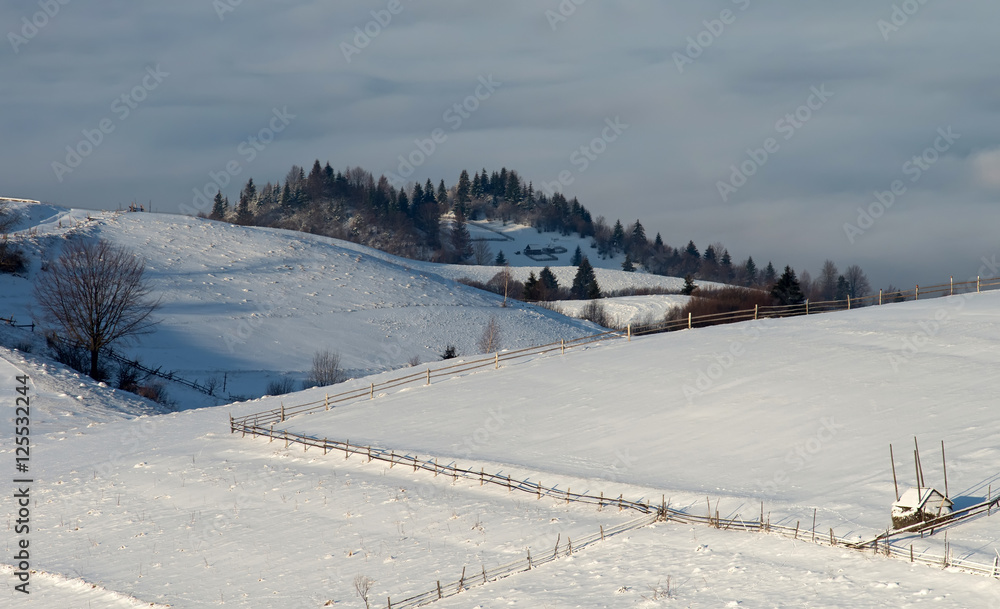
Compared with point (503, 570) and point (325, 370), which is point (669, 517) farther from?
point (325, 370)

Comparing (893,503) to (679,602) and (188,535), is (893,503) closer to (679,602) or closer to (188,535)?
(679,602)

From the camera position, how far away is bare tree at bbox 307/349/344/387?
61.0 meters

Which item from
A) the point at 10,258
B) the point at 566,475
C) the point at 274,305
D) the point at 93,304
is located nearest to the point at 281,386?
the point at 93,304

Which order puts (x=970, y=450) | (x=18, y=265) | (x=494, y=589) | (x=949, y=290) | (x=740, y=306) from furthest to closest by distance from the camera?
1. (x=740, y=306)
2. (x=18, y=265)
3. (x=949, y=290)
4. (x=970, y=450)
5. (x=494, y=589)

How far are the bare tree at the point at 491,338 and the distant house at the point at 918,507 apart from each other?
54.1 m

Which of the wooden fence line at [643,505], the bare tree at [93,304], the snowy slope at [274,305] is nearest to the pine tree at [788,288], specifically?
the snowy slope at [274,305]

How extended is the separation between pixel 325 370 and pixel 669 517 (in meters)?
44.8

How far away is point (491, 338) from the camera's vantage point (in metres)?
76.3

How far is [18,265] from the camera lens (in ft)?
243

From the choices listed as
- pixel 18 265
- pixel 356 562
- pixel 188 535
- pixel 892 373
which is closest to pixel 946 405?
pixel 892 373

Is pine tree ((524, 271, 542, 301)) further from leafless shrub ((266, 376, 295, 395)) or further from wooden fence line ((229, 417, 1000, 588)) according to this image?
wooden fence line ((229, 417, 1000, 588))

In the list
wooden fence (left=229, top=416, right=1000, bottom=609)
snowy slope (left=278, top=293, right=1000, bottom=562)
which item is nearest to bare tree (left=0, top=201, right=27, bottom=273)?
snowy slope (left=278, top=293, right=1000, bottom=562)

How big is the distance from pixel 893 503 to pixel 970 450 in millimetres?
5698

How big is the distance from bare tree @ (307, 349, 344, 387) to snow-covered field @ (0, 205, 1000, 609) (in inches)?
646
